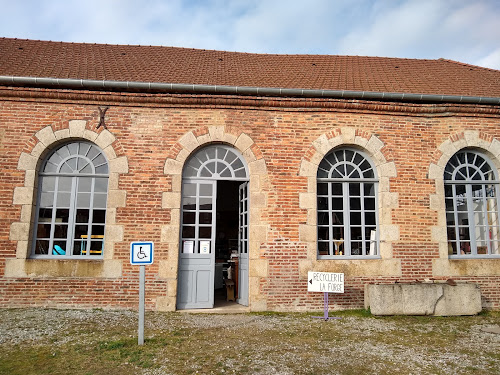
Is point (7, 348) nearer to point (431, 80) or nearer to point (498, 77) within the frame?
point (431, 80)

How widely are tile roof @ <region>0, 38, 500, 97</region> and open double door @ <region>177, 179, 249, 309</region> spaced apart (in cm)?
222

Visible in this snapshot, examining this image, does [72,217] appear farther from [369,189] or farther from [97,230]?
[369,189]

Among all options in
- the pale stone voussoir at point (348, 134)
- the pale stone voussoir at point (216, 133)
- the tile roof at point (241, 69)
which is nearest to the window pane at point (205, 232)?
the pale stone voussoir at point (216, 133)

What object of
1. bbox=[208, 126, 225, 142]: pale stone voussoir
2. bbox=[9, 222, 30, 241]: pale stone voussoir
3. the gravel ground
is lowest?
the gravel ground

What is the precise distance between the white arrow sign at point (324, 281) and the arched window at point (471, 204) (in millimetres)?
2660

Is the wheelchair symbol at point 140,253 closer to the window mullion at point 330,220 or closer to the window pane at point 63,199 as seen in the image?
the window pane at point 63,199

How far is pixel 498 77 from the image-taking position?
956cm

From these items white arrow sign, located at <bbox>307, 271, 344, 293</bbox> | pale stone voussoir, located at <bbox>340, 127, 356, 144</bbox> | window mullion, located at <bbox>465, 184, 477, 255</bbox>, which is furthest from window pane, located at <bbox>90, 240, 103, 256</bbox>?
window mullion, located at <bbox>465, 184, 477, 255</bbox>

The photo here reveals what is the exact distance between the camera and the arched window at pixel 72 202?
7.09 meters

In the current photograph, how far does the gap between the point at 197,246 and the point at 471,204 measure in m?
5.59

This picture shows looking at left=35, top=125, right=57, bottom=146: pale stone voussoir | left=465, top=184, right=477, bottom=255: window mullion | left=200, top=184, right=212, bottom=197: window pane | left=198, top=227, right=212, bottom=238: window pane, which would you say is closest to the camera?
left=35, top=125, right=57, bottom=146: pale stone voussoir

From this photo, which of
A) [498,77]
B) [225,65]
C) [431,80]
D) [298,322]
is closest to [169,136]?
[225,65]

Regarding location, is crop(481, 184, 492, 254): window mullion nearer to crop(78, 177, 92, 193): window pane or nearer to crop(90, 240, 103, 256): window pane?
crop(90, 240, 103, 256): window pane

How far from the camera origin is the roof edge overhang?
282 inches
